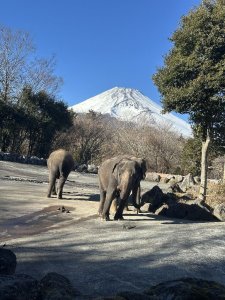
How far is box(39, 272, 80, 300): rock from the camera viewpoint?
426 centimetres

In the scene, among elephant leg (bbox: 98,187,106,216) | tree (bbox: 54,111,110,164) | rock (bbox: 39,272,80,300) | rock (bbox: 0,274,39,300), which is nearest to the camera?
rock (bbox: 0,274,39,300)

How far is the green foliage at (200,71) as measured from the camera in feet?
60.7

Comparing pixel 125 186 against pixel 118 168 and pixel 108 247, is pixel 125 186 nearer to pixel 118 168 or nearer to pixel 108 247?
pixel 118 168

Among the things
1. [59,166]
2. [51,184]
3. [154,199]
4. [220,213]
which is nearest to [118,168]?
[154,199]

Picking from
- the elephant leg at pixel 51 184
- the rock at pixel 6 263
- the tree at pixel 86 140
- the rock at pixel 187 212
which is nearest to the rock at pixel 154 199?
the rock at pixel 187 212

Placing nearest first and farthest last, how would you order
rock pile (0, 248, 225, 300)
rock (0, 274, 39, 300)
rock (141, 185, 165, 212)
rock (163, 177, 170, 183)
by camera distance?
rock (0, 274, 39, 300)
rock pile (0, 248, 225, 300)
rock (141, 185, 165, 212)
rock (163, 177, 170, 183)

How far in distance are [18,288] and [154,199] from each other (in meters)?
10.9

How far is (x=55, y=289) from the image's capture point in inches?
176

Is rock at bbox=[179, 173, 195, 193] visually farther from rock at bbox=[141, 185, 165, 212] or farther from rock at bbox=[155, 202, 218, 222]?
rock at bbox=[155, 202, 218, 222]

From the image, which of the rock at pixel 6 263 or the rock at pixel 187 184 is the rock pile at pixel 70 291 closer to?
the rock at pixel 6 263

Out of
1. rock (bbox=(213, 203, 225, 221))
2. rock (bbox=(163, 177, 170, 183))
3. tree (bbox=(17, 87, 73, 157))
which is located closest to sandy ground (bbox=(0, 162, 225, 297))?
rock (bbox=(213, 203, 225, 221))

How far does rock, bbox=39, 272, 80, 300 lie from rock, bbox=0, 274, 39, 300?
0.35 feet

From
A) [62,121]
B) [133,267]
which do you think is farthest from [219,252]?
[62,121]

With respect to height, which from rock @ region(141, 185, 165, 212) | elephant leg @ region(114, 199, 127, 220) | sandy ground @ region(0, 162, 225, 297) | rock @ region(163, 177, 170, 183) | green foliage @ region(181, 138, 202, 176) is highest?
green foliage @ region(181, 138, 202, 176)
